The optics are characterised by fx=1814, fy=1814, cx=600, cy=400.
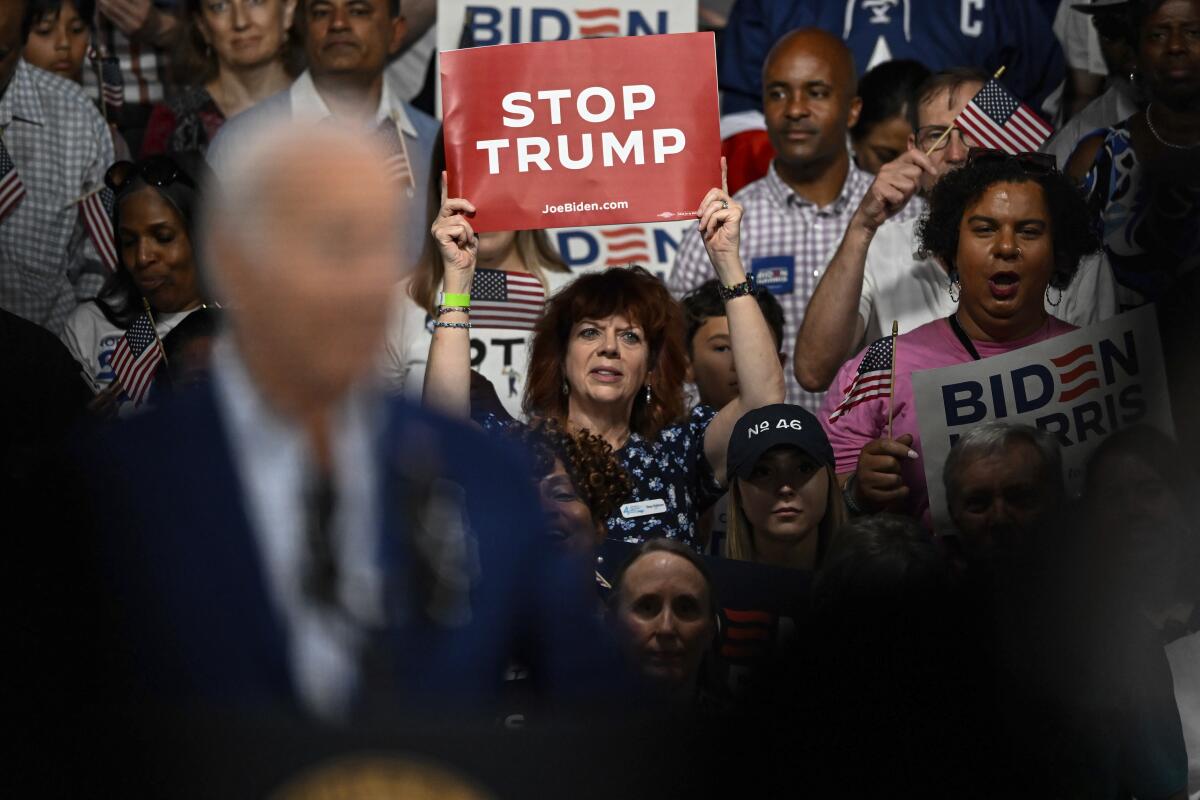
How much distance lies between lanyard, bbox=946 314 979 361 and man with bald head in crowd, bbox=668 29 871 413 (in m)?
1.08

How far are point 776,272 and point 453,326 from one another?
166 centimetres

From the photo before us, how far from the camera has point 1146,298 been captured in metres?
4.64

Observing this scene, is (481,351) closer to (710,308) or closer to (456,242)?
(710,308)

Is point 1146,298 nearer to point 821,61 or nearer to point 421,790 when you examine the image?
point 821,61

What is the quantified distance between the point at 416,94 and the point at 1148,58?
9.97 feet

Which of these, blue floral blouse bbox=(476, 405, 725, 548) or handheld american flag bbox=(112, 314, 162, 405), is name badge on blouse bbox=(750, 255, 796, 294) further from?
handheld american flag bbox=(112, 314, 162, 405)

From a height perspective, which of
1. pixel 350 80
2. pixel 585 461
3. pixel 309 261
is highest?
pixel 350 80

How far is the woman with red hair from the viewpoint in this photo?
4258 millimetres

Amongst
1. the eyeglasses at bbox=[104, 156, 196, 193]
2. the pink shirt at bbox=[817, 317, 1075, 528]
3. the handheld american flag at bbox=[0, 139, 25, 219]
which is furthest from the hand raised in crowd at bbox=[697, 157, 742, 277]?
the handheld american flag at bbox=[0, 139, 25, 219]

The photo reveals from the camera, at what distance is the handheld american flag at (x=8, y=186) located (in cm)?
556

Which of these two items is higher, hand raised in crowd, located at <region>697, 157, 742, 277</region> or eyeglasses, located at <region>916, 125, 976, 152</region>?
eyeglasses, located at <region>916, 125, 976, 152</region>

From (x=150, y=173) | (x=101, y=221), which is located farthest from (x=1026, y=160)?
(x=101, y=221)

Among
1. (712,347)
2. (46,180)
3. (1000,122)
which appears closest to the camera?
(1000,122)

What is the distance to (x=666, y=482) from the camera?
172 inches
